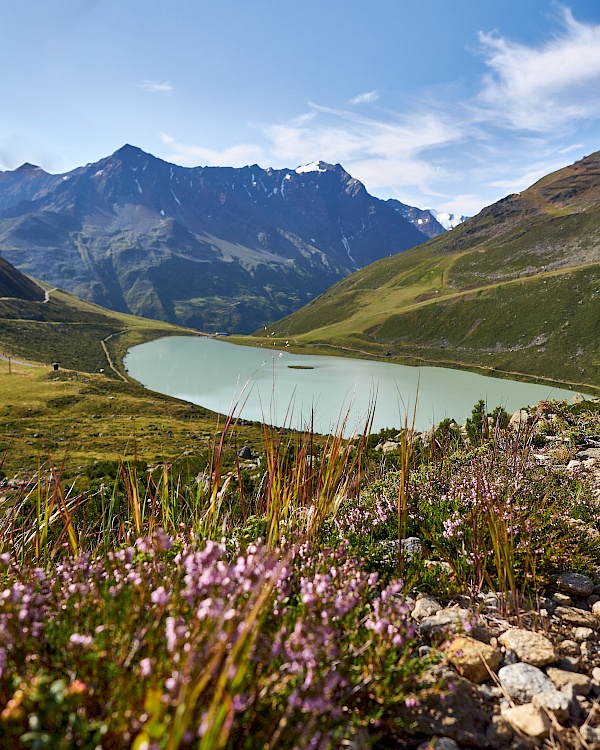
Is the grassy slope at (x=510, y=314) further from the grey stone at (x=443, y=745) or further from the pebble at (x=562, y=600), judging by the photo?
the grey stone at (x=443, y=745)

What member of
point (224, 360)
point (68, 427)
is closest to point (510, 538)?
point (68, 427)

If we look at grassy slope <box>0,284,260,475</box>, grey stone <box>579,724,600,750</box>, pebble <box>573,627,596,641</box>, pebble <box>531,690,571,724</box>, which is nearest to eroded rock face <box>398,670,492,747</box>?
pebble <box>531,690,571,724</box>

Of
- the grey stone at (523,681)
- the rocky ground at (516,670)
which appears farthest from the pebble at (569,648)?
the grey stone at (523,681)

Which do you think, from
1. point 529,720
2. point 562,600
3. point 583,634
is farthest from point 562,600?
Result: point 529,720

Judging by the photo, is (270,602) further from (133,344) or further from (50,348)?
(133,344)

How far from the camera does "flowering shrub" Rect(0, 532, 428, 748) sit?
4.77 feet

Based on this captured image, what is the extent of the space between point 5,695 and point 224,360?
120194 millimetres

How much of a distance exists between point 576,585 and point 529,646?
1278mm

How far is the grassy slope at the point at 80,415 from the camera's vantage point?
44.7 m

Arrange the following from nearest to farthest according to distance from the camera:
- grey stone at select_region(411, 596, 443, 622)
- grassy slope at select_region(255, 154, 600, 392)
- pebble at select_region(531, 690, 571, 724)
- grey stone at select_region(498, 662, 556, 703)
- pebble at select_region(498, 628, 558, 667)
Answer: pebble at select_region(531, 690, 571, 724) < grey stone at select_region(498, 662, 556, 703) < pebble at select_region(498, 628, 558, 667) < grey stone at select_region(411, 596, 443, 622) < grassy slope at select_region(255, 154, 600, 392)

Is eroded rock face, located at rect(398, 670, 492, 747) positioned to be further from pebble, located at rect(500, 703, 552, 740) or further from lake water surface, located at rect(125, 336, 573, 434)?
lake water surface, located at rect(125, 336, 573, 434)

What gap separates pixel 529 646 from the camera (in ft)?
9.40

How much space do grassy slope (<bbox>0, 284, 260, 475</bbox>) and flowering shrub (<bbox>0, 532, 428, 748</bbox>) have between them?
10.4 metres

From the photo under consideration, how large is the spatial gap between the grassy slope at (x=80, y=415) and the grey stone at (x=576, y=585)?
10626 millimetres
